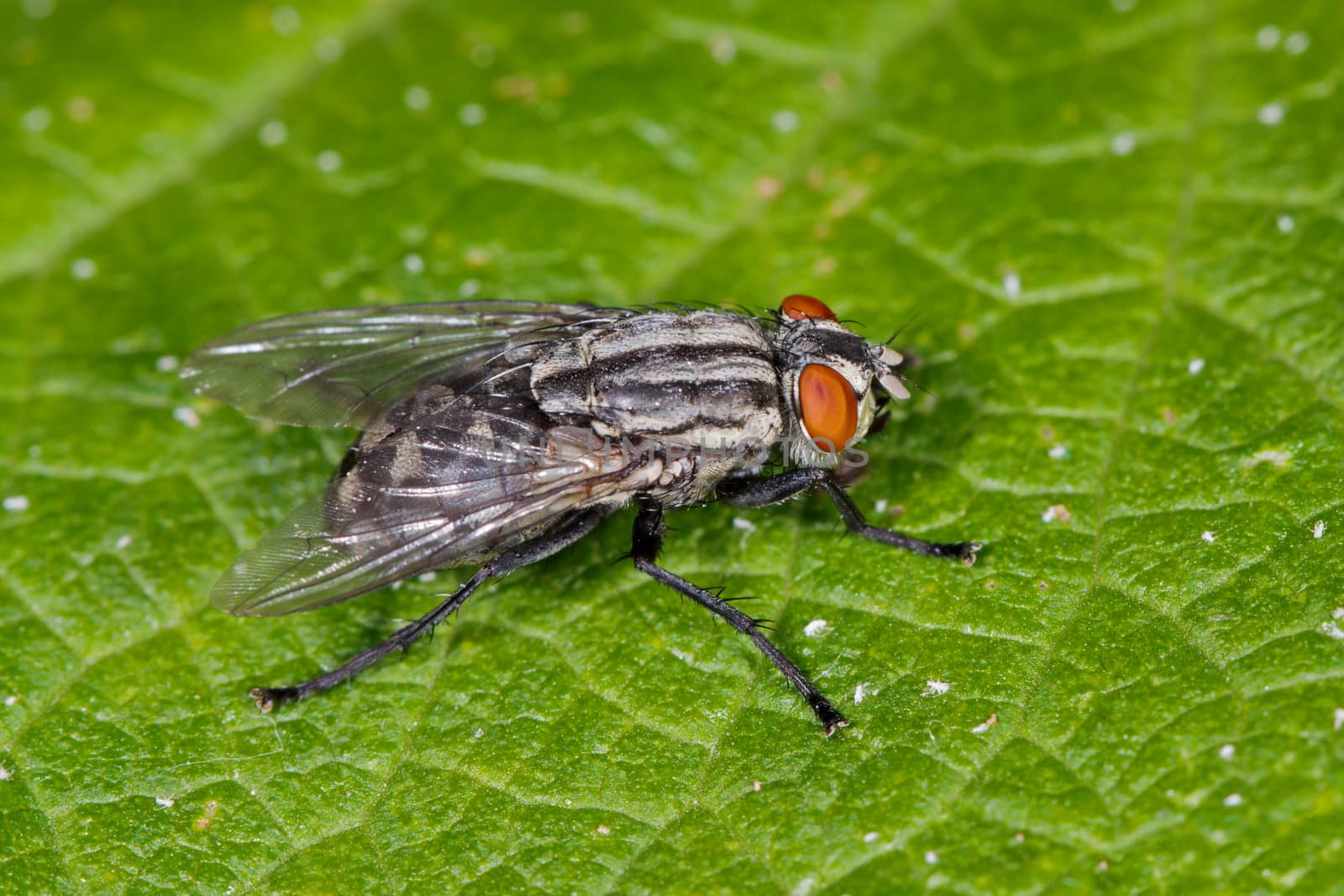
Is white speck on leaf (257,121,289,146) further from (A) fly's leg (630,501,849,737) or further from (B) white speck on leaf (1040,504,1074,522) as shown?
(B) white speck on leaf (1040,504,1074,522)

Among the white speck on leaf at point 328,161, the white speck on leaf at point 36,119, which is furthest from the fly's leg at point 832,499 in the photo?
the white speck on leaf at point 36,119

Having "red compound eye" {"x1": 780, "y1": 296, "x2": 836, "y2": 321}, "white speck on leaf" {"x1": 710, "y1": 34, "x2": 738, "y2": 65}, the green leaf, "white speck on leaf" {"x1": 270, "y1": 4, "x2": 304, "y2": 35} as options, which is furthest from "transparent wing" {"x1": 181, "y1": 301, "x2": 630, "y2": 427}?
"white speck on leaf" {"x1": 270, "y1": 4, "x2": 304, "y2": 35}

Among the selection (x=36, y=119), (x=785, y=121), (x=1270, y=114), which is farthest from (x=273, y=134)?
(x=1270, y=114)

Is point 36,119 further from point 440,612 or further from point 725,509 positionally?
point 725,509

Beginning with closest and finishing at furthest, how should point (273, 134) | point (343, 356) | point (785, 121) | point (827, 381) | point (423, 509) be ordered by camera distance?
point (423, 509), point (827, 381), point (343, 356), point (785, 121), point (273, 134)

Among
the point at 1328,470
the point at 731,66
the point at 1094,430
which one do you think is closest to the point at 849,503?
the point at 1094,430

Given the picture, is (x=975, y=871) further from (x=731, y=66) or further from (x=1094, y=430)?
(x=731, y=66)
